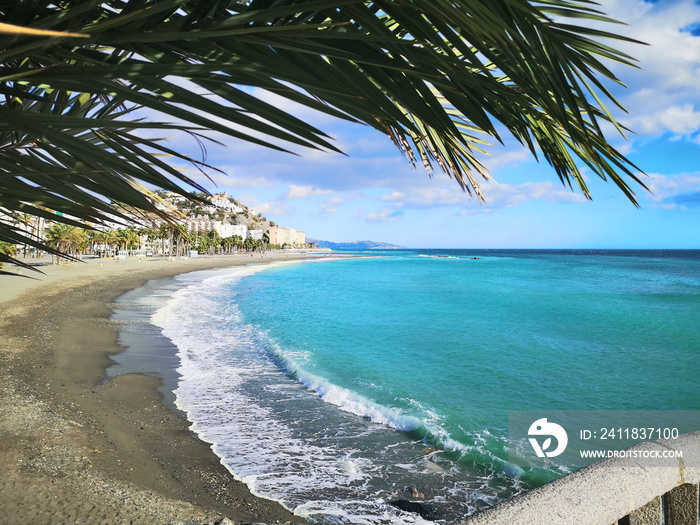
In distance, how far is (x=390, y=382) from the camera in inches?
408

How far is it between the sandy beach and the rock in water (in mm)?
1197

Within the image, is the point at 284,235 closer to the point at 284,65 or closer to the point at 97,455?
the point at 97,455

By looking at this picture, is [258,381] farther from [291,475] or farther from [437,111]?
[437,111]

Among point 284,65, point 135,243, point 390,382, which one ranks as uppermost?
point 284,65

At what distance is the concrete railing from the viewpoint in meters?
1.18

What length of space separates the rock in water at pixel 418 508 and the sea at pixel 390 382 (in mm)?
55

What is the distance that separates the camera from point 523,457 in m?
6.60

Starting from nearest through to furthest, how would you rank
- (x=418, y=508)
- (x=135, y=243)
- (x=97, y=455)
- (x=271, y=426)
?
(x=418, y=508)
(x=97, y=455)
(x=271, y=426)
(x=135, y=243)

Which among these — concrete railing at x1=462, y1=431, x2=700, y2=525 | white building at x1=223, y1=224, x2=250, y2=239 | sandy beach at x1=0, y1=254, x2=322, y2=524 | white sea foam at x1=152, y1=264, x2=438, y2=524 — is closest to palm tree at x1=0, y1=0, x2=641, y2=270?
concrete railing at x1=462, y1=431, x2=700, y2=525

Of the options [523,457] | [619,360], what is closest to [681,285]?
[619,360]

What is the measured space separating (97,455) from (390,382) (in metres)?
6.27

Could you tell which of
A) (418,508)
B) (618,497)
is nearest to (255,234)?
(418,508)

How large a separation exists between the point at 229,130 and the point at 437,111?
30cm

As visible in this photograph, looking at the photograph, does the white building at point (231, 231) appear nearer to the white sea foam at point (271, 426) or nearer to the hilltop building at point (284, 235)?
the hilltop building at point (284, 235)
